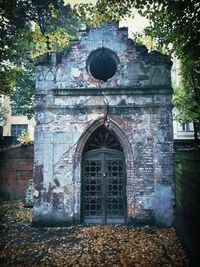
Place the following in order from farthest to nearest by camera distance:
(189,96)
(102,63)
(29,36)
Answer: (189,96), (29,36), (102,63)

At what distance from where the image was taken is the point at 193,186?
5.39 meters

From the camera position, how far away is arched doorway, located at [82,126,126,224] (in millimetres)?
9094

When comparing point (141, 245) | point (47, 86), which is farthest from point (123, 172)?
point (47, 86)

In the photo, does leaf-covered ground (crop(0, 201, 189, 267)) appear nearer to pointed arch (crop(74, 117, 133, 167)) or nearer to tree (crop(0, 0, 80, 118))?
pointed arch (crop(74, 117, 133, 167))

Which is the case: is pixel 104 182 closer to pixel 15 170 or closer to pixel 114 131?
pixel 114 131

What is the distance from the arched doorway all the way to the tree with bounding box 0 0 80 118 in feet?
24.1

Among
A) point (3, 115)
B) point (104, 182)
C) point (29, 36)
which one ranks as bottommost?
point (104, 182)

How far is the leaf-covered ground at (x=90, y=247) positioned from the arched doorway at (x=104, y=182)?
60 centimetres

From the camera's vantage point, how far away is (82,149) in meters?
9.09

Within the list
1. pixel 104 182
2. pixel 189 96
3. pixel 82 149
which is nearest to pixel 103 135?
pixel 82 149

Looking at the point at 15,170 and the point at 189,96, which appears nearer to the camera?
the point at 15,170

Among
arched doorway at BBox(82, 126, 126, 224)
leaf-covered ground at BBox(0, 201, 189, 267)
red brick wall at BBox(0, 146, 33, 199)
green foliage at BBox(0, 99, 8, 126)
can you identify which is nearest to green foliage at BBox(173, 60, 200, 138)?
arched doorway at BBox(82, 126, 126, 224)

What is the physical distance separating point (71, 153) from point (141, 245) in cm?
394

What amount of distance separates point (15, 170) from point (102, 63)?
8518mm
